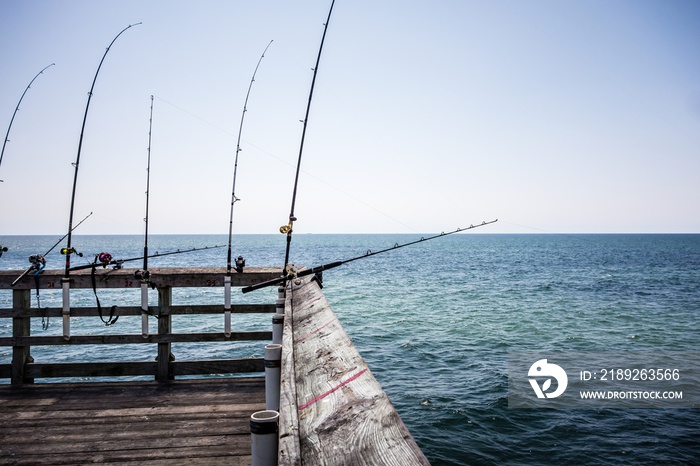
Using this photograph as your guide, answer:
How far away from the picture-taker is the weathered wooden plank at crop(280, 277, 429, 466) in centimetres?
146

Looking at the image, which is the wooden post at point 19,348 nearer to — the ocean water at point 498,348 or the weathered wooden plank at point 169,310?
the weathered wooden plank at point 169,310

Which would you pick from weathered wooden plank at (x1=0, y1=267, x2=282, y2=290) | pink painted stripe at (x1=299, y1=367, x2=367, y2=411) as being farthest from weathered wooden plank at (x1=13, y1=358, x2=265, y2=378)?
pink painted stripe at (x1=299, y1=367, x2=367, y2=411)

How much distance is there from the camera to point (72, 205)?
27.1 feet

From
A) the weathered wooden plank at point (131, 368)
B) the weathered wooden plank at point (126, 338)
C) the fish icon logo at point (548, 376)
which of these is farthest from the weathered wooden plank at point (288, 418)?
the fish icon logo at point (548, 376)

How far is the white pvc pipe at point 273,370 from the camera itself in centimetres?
340

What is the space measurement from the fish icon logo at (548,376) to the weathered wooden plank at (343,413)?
11.8 meters

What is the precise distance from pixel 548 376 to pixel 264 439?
45.5ft

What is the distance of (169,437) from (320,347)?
9.43ft

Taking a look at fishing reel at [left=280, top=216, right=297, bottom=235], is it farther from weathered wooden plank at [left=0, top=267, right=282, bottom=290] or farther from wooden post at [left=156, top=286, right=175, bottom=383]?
wooden post at [left=156, top=286, right=175, bottom=383]

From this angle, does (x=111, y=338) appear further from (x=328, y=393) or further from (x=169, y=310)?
(x=328, y=393)

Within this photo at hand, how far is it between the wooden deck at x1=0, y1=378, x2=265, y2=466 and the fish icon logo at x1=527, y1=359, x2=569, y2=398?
9070 millimetres

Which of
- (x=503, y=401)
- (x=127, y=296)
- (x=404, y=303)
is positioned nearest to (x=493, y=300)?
(x=404, y=303)

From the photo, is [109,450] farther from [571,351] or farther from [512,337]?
[512,337]

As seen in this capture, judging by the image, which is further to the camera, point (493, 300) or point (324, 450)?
point (493, 300)
